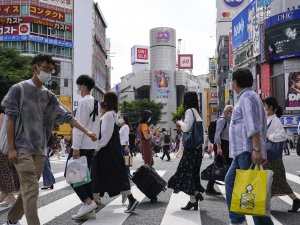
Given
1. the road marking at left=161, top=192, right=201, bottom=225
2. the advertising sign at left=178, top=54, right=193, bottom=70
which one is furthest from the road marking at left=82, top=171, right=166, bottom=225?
the advertising sign at left=178, top=54, right=193, bottom=70

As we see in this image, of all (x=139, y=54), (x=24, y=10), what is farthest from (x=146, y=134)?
(x=139, y=54)

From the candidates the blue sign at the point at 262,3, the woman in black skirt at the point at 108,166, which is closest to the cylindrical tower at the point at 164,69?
the blue sign at the point at 262,3

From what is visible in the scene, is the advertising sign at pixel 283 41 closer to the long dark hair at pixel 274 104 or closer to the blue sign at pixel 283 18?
the blue sign at pixel 283 18

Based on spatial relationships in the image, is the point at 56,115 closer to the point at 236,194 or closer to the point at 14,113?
the point at 14,113

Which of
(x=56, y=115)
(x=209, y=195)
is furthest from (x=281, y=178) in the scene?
(x=56, y=115)

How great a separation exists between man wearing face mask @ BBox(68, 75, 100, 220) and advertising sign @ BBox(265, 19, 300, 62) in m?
45.9

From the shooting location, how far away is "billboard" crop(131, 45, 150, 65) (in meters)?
129

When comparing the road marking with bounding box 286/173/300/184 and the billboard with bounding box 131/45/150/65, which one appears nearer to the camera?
the road marking with bounding box 286/173/300/184

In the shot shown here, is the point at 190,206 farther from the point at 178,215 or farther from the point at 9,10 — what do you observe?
the point at 9,10

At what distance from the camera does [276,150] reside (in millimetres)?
5719

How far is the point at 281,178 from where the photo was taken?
5762 mm

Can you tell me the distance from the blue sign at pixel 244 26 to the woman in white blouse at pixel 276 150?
170 feet

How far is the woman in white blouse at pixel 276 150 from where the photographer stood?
18.4ft

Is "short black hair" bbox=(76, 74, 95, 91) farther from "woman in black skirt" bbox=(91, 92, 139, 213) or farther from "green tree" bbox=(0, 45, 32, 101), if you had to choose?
"green tree" bbox=(0, 45, 32, 101)
